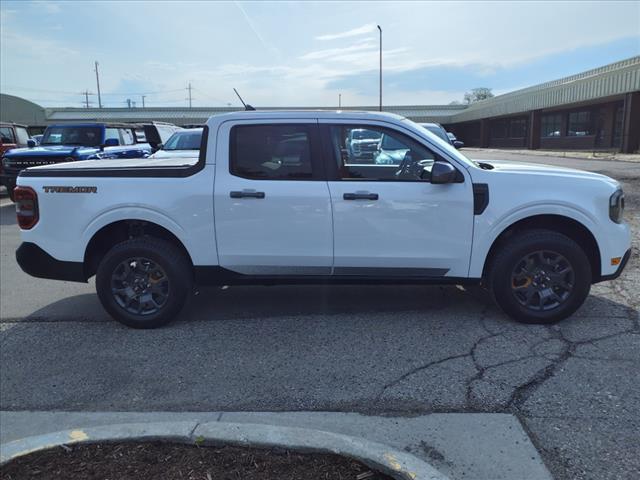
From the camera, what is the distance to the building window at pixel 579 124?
33.6 meters

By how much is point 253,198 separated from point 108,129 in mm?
11115

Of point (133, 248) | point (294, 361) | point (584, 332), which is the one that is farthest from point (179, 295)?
point (584, 332)

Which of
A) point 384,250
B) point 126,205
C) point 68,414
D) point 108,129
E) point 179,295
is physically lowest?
point 68,414

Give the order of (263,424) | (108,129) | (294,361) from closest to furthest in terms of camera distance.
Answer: (263,424) < (294,361) < (108,129)

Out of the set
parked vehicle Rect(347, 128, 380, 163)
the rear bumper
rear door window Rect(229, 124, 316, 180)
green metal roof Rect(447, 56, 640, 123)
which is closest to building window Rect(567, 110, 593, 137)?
green metal roof Rect(447, 56, 640, 123)

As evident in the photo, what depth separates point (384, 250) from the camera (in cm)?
470

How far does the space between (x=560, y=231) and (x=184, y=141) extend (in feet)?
29.0

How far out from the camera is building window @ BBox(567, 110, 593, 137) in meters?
33.6

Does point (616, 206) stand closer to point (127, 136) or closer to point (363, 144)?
point (363, 144)

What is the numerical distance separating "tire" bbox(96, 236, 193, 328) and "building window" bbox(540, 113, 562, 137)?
122ft

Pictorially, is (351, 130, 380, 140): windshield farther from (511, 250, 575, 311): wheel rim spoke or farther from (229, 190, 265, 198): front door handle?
(511, 250, 575, 311): wheel rim spoke

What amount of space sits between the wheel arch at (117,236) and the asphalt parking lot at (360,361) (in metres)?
0.64

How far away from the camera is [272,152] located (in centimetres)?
477

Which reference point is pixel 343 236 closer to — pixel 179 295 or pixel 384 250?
pixel 384 250
